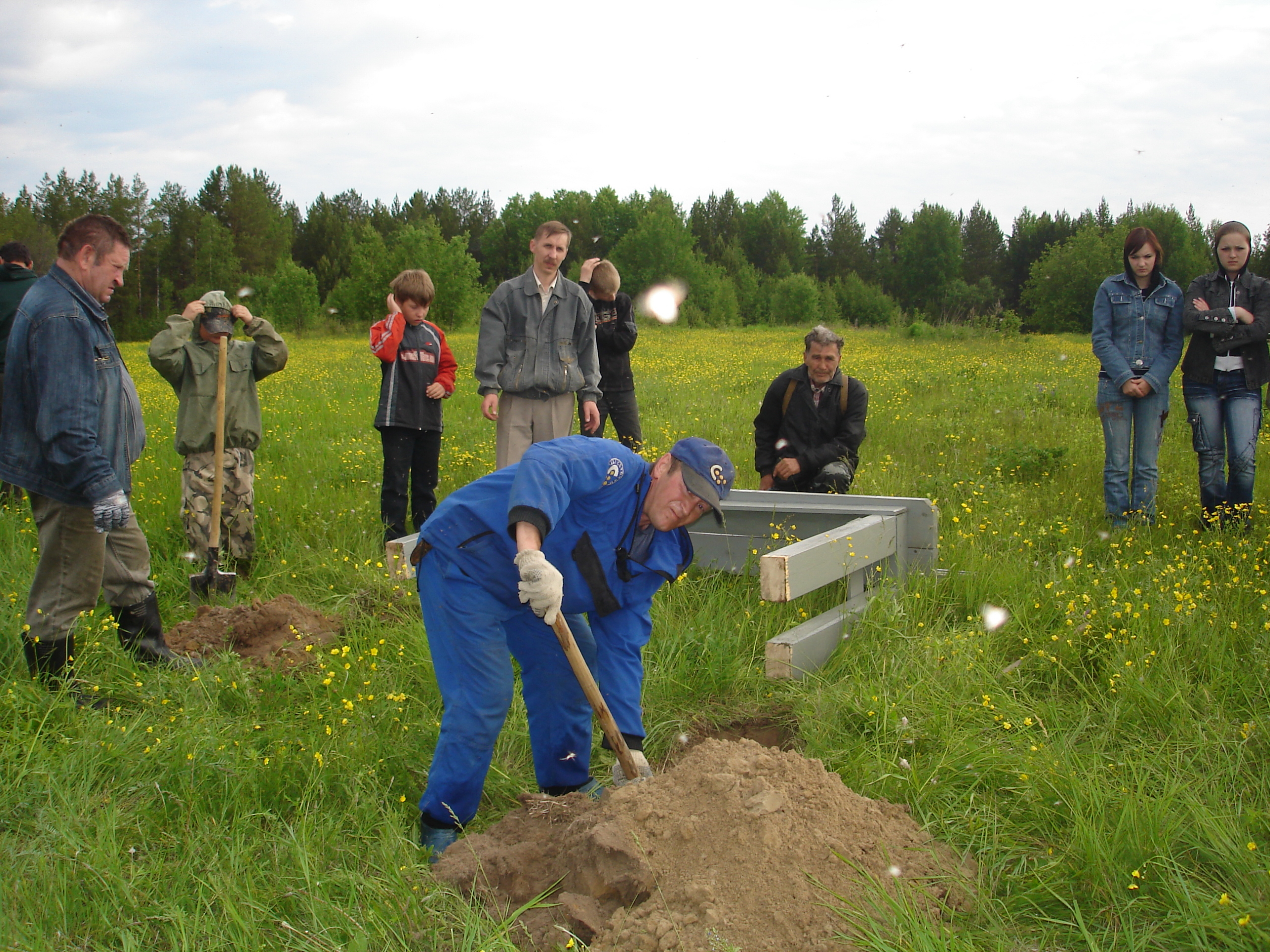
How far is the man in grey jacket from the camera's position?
18.3ft

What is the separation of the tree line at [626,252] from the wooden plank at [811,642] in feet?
62.7

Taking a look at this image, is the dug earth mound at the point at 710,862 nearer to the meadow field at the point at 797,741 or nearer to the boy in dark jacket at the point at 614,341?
the meadow field at the point at 797,741

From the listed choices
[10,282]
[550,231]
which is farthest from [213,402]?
[550,231]

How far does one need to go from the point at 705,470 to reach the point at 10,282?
5.83m

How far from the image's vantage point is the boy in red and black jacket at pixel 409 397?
5.91m

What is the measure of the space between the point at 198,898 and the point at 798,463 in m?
4.24

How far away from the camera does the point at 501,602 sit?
2906mm

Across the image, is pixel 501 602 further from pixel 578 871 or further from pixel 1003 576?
pixel 1003 576

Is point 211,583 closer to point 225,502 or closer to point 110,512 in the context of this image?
point 225,502

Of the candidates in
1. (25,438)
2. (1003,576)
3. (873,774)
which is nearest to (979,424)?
(1003,576)

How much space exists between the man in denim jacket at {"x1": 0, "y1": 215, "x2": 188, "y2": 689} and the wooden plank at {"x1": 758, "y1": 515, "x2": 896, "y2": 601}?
2.69 m

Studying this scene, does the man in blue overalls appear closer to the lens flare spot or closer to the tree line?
the tree line

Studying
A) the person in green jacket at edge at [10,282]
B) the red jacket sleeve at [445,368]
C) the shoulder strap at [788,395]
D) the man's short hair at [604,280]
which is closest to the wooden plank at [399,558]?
the red jacket sleeve at [445,368]

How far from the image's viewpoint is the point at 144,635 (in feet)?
13.9
